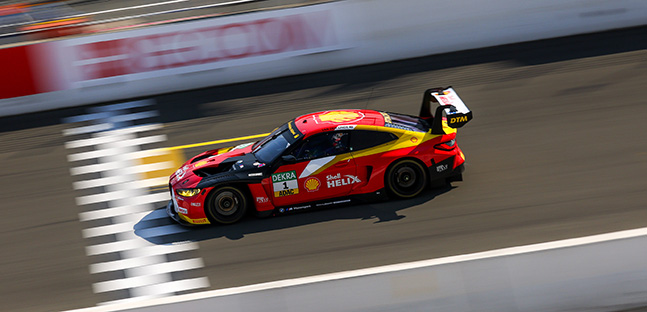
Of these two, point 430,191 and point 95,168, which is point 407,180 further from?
point 95,168

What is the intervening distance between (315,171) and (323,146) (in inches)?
14.4

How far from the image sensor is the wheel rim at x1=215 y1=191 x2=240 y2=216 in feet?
29.5

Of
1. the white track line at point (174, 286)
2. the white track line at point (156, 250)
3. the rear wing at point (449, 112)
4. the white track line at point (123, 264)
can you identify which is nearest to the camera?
the white track line at point (174, 286)

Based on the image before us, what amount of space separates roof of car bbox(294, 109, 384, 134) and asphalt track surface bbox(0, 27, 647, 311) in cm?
117

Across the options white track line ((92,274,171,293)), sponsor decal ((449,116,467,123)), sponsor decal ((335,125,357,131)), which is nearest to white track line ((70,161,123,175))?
white track line ((92,274,171,293))

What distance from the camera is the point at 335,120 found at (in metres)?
9.26

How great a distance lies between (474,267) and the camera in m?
6.02

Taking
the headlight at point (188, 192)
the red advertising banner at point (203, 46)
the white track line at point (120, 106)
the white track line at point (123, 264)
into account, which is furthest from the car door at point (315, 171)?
the white track line at point (120, 106)

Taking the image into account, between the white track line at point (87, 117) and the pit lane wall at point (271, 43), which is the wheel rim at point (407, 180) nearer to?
the pit lane wall at point (271, 43)

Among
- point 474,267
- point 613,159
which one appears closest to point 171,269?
point 474,267

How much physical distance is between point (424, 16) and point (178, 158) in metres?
6.67

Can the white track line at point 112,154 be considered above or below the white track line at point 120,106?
below

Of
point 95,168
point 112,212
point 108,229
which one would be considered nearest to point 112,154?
point 95,168

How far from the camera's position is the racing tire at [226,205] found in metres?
8.97
